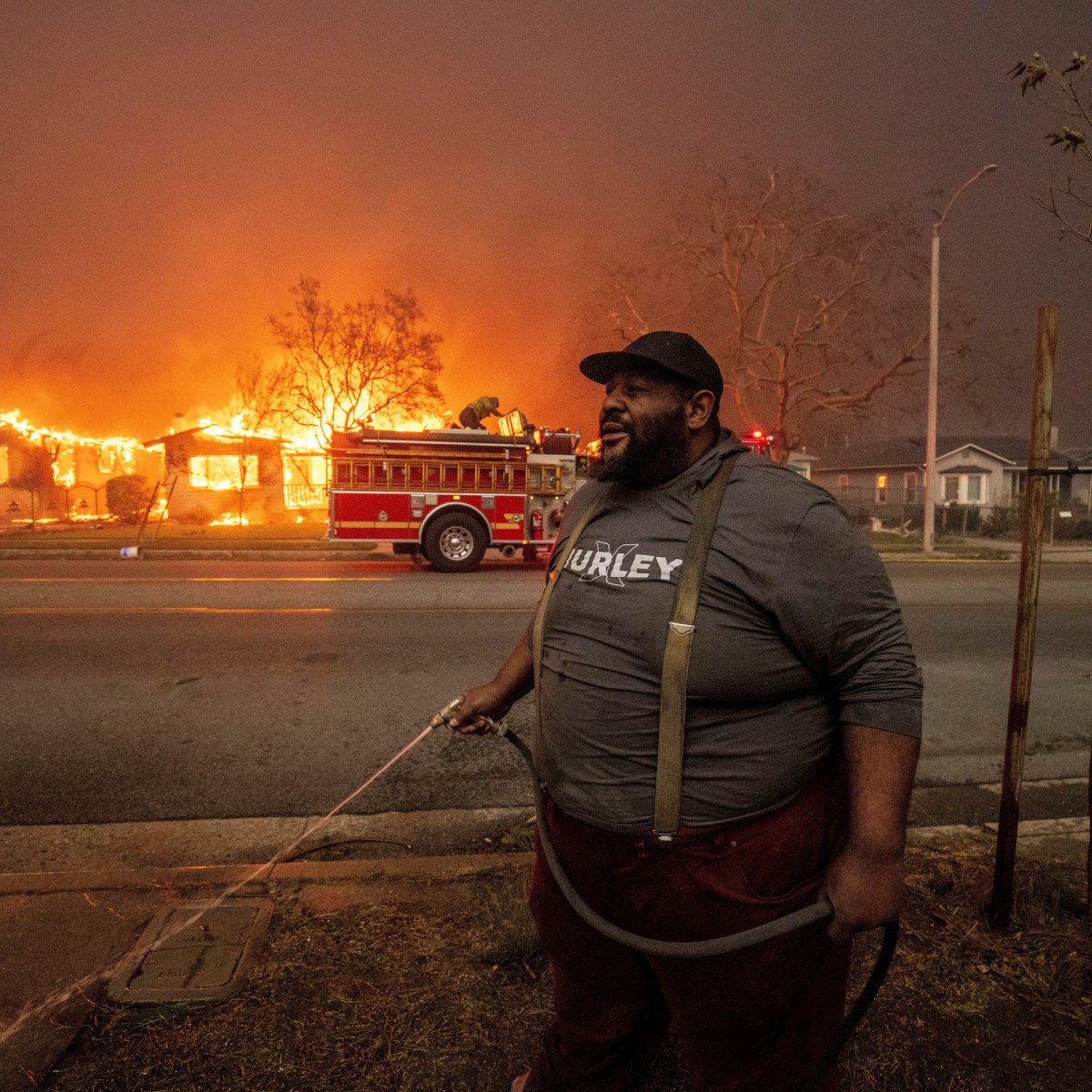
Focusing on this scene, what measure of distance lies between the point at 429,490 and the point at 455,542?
1006 millimetres

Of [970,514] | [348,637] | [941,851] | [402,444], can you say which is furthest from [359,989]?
→ [970,514]

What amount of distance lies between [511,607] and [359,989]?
7093mm

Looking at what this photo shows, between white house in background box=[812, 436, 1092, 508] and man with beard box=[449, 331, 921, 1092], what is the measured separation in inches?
1685

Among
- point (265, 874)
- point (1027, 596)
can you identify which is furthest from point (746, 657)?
point (265, 874)

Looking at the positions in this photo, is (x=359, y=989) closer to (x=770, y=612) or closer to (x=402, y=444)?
(x=770, y=612)

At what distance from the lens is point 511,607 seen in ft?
31.9

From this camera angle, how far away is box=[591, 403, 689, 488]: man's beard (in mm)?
1944

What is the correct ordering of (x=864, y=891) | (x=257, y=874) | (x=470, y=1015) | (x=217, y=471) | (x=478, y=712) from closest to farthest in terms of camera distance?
1. (x=864, y=891)
2. (x=478, y=712)
3. (x=470, y=1015)
4. (x=257, y=874)
5. (x=217, y=471)

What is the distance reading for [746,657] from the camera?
1690mm

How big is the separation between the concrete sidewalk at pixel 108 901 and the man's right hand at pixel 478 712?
112 cm

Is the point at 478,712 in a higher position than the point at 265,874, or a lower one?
higher

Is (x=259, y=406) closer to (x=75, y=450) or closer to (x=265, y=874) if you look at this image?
(x=75, y=450)

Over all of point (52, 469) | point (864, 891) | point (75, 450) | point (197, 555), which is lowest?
point (197, 555)

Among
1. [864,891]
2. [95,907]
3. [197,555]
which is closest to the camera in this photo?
[864,891]
